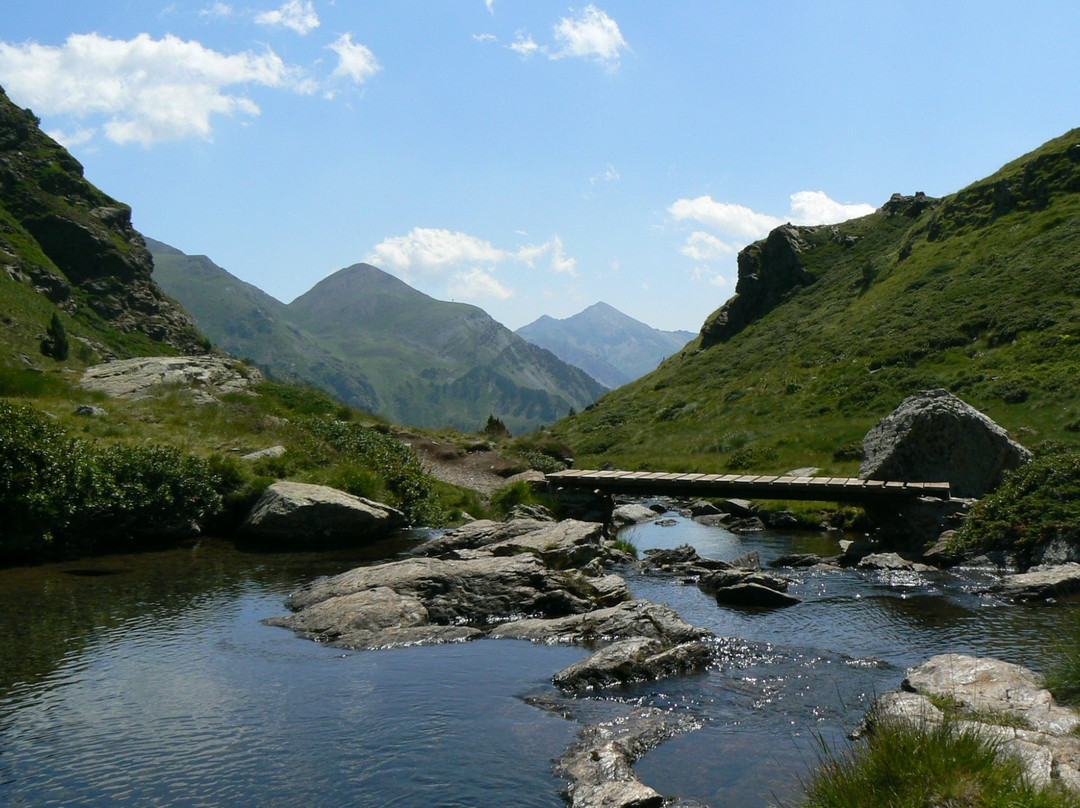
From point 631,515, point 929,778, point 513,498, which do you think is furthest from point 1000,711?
point 631,515

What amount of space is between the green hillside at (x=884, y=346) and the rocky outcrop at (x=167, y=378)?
2838cm

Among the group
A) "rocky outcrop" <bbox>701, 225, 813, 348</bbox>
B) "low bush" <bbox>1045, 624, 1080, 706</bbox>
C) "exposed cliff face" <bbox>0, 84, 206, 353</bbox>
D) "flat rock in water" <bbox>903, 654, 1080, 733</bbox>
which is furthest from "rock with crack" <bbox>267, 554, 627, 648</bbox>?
"exposed cliff face" <bbox>0, 84, 206, 353</bbox>

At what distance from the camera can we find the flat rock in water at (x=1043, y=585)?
18.0 m

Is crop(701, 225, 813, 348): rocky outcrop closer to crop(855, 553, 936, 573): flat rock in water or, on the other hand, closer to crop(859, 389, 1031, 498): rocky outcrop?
crop(859, 389, 1031, 498): rocky outcrop

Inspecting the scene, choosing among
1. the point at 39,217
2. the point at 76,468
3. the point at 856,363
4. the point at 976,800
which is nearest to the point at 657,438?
the point at 856,363

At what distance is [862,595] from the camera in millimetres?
19859

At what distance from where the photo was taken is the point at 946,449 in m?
28.4

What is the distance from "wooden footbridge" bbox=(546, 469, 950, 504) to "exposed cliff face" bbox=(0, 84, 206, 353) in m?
112

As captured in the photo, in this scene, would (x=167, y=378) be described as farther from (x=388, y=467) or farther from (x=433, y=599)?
(x=433, y=599)

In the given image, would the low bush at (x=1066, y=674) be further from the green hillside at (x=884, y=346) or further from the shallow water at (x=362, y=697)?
the green hillside at (x=884, y=346)

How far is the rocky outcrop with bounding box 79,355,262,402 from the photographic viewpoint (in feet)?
127

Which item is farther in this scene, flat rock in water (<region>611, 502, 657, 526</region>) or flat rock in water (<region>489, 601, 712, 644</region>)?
flat rock in water (<region>611, 502, 657, 526</region>)

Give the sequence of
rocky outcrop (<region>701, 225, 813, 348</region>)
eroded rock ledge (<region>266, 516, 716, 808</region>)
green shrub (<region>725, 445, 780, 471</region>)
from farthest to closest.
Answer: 1. rocky outcrop (<region>701, 225, 813, 348</region>)
2. green shrub (<region>725, 445, 780, 471</region>)
3. eroded rock ledge (<region>266, 516, 716, 808</region>)

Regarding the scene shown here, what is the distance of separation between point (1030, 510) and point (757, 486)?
9.01 metres
